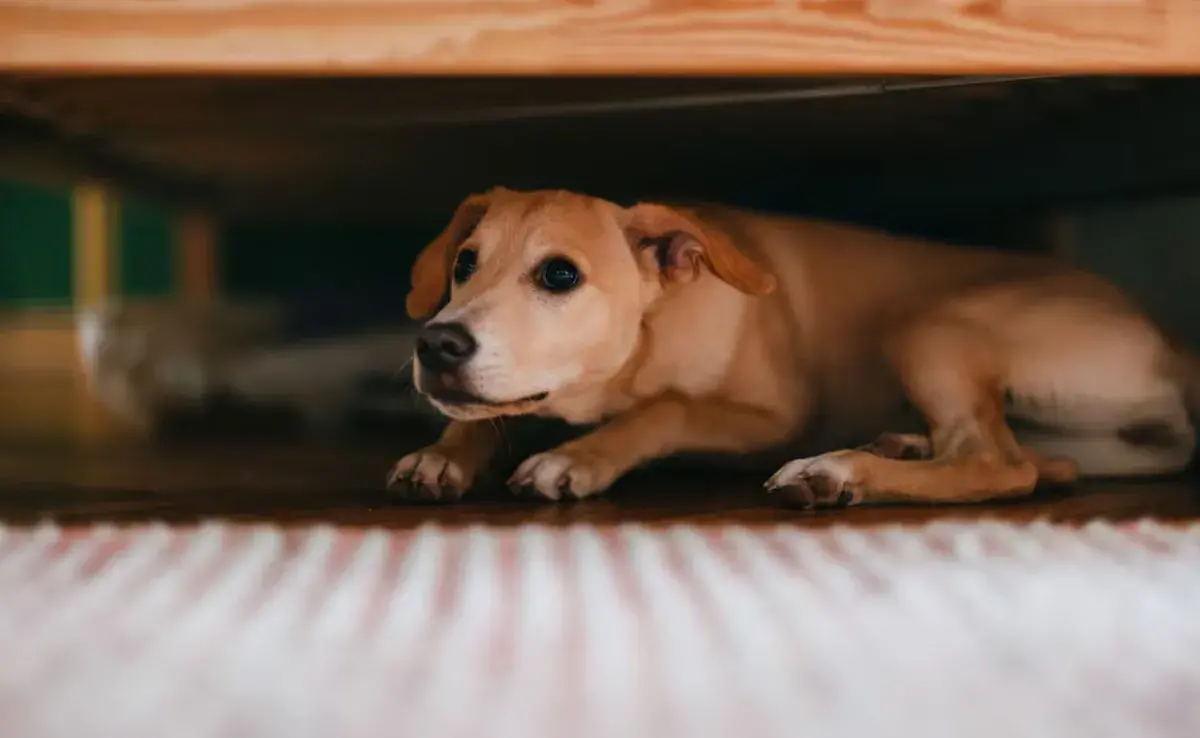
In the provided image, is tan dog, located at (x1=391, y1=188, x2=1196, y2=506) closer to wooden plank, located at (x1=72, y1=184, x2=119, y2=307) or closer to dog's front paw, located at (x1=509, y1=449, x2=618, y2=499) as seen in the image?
dog's front paw, located at (x1=509, y1=449, x2=618, y2=499)

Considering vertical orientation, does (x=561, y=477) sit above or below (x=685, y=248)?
below

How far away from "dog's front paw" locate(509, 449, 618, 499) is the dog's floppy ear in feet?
0.98

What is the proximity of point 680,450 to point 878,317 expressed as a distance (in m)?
0.37

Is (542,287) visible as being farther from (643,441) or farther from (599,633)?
(599,633)

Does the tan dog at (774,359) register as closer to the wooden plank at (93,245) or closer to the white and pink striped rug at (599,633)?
the white and pink striped rug at (599,633)

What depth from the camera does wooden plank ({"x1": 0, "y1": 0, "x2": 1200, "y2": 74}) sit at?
945 mm

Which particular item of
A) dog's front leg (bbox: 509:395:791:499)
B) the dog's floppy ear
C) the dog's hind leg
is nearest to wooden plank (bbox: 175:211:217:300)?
the dog's floppy ear

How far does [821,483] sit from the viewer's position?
44.9 inches

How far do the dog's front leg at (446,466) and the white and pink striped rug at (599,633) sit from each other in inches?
8.1

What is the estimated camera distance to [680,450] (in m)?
1.37

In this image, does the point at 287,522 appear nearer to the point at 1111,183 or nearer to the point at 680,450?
the point at 680,450

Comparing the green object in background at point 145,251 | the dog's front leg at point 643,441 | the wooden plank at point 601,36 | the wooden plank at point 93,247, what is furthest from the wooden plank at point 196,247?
the wooden plank at point 601,36

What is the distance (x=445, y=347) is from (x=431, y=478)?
0.54ft

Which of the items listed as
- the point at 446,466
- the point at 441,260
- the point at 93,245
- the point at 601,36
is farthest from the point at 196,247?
the point at 601,36
